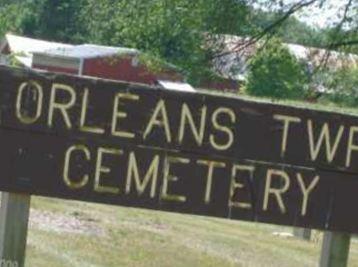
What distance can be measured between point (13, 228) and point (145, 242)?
21.4 ft

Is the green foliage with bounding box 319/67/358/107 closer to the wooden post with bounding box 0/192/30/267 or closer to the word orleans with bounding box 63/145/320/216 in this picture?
the word orleans with bounding box 63/145/320/216

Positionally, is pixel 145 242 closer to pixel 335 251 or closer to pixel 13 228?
pixel 335 251

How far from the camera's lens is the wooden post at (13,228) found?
490 cm

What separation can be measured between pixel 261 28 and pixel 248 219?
960 cm

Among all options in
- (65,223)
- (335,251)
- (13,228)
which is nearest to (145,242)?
(65,223)

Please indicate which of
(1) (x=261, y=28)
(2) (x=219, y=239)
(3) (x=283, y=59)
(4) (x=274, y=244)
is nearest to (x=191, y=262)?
(2) (x=219, y=239)

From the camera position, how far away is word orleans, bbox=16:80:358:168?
4.80 m

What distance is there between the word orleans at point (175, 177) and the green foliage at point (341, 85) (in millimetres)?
10140

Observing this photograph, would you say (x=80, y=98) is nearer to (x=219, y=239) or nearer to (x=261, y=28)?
(x=219, y=239)

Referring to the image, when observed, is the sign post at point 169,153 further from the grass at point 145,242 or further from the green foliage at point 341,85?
the green foliage at point 341,85

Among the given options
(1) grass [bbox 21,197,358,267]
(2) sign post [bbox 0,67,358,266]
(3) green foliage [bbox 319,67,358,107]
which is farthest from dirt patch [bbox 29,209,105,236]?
(2) sign post [bbox 0,67,358,266]

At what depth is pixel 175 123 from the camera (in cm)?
489

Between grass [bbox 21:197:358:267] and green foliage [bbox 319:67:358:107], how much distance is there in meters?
2.19

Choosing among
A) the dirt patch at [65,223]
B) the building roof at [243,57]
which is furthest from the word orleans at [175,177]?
the building roof at [243,57]
